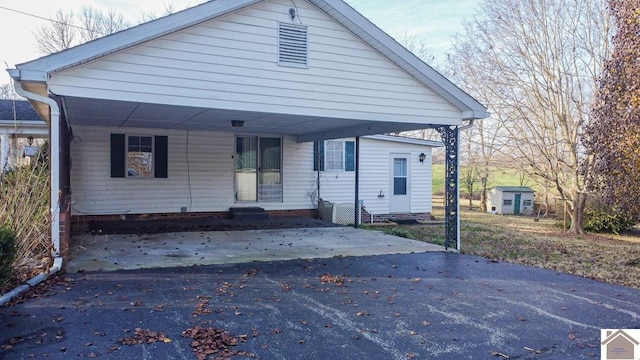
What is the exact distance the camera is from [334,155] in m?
14.3

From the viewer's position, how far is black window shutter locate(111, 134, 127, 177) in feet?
36.4

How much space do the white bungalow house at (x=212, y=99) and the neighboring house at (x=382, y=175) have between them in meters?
1.95

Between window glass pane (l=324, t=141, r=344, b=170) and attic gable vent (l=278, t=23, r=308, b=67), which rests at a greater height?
attic gable vent (l=278, t=23, r=308, b=67)

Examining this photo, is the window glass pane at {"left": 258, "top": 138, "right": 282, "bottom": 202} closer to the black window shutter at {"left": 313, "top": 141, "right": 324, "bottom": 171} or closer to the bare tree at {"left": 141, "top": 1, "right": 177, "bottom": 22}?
the black window shutter at {"left": 313, "top": 141, "right": 324, "bottom": 171}

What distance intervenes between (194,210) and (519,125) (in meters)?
11.5

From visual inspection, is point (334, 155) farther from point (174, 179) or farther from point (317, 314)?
point (317, 314)

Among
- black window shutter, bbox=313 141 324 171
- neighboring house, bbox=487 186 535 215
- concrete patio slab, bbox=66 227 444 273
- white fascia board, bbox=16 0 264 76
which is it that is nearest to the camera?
white fascia board, bbox=16 0 264 76

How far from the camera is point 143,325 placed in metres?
4.04

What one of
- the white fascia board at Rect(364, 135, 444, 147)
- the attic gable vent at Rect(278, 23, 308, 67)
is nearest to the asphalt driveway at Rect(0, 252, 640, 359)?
the attic gable vent at Rect(278, 23, 308, 67)

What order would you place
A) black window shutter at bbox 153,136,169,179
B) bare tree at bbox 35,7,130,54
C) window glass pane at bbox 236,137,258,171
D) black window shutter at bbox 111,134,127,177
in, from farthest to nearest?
bare tree at bbox 35,7,130,54 → window glass pane at bbox 236,137,258,171 → black window shutter at bbox 153,136,169,179 → black window shutter at bbox 111,134,127,177

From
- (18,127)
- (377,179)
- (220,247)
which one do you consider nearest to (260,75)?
(220,247)

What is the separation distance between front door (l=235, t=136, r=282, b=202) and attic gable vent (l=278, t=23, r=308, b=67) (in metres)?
5.42

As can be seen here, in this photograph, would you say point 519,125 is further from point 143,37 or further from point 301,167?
point 143,37

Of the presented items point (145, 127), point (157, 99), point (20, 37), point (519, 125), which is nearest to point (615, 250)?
point (519, 125)
